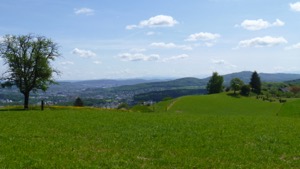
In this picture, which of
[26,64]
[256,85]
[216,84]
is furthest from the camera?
[216,84]

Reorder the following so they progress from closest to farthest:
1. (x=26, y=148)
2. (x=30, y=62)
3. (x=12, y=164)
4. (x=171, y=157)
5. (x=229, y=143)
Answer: (x=12, y=164) < (x=171, y=157) < (x=26, y=148) < (x=229, y=143) < (x=30, y=62)

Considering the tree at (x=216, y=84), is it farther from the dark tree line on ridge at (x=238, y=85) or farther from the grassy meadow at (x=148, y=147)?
the grassy meadow at (x=148, y=147)

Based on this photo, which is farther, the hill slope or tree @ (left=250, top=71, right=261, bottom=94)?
tree @ (left=250, top=71, right=261, bottom=94)

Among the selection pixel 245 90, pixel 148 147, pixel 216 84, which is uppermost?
pixel 216 84

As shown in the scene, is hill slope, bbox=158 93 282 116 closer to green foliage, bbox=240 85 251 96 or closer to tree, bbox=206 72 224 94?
green foliage, bbox=240 85 251 96

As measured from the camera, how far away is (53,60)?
77562 mm

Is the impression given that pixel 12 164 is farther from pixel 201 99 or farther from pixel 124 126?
pixel 201 99

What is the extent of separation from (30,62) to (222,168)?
63.3 metres

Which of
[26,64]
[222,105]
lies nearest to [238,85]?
[222,105]

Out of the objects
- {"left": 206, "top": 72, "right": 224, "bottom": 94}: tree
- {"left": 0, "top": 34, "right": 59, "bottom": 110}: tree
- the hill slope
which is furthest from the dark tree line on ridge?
{"left": 0, "top": 34, "right": 59, "bottom": 110}: tree

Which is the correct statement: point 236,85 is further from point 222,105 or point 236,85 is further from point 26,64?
point 26,64

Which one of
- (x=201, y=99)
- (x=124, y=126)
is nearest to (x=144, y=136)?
(x=124, y=126)

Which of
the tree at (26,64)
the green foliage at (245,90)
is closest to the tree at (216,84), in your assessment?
the green foliage at (245,90)

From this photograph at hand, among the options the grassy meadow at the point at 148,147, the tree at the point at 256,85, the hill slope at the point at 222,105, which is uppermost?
the tree at the point at 256,85
